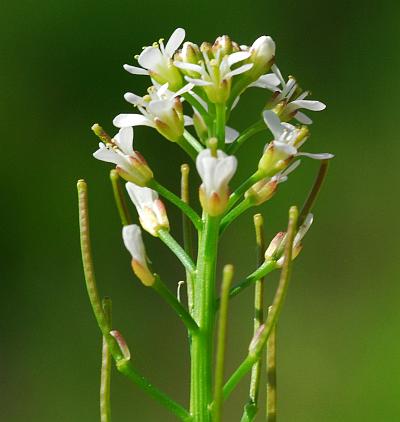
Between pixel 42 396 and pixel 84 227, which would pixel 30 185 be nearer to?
pixel 42 396

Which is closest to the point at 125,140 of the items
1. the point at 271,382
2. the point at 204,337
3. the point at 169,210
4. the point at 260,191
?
the point at 260,191

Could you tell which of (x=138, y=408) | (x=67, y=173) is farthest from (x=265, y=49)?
(x=67, y=173)

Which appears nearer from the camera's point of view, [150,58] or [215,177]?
[215,177]

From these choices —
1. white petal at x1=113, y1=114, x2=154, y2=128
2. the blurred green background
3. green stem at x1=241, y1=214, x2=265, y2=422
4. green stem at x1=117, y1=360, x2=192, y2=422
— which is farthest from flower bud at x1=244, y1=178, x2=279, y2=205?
the blurred green background

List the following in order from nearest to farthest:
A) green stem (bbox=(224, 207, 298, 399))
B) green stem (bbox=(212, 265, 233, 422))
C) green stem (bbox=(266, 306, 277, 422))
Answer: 1. green stem (bbox=(212, 265, 233, 422))
2. green stem (bbox=(224, 207, 298, 399))
3. green stem (bbox=(266, 306, 277, 422))

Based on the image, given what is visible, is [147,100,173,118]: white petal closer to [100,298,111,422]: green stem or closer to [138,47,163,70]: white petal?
[138,47,163,70]: white petal

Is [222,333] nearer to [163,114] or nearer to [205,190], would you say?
[205,190]
